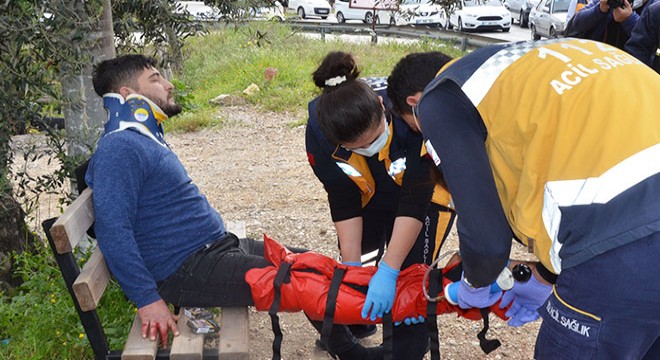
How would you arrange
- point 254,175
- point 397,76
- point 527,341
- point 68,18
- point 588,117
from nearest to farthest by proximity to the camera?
point 588,117 < point 397,76 < point 68,18 < point 527,341 < point 254,175

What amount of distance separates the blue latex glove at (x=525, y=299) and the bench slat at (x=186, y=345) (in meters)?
1.12

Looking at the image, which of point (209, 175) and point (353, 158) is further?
point (209, 175)

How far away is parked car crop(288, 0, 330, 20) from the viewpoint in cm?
2491

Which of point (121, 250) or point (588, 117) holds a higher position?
point (588, 117)

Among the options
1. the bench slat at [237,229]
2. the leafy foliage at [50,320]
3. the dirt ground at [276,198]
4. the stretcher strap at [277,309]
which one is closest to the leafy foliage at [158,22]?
the bench slat at [237,229]

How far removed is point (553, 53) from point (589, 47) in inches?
4.5

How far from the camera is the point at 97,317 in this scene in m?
2.63

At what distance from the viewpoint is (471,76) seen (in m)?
1.83

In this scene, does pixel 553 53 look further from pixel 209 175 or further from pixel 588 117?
pixel 209 175

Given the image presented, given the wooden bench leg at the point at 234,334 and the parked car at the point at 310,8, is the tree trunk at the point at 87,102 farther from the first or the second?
the parked car at the point at 310,8

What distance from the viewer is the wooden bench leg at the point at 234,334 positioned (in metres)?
2.52

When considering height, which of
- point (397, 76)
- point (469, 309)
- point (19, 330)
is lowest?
point (19, 330)

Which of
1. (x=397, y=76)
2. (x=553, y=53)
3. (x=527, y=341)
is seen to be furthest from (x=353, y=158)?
(x=527, y=341)

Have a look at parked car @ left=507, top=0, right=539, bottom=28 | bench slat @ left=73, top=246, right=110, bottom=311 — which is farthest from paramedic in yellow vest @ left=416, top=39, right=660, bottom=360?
parked car @ left=507, top=0, right=539, bottom=28
